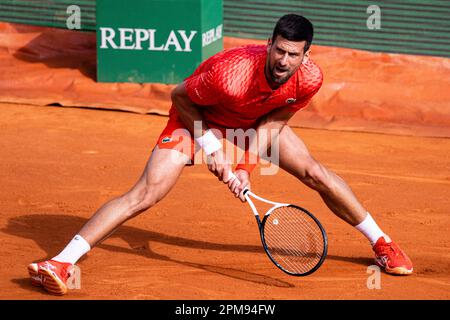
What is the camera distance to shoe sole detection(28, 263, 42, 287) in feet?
17.5

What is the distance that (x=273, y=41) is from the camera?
5203mm

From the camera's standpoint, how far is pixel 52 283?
17.1ft

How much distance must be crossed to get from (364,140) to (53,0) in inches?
195

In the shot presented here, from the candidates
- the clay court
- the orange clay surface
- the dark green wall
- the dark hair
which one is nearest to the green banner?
the clay court

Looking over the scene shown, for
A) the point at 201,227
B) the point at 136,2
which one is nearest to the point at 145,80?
the point at 136,2

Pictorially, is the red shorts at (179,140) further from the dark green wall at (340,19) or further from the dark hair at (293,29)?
the dark green wall at (340,19)

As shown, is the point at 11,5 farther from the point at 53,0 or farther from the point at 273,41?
the point at 273,41

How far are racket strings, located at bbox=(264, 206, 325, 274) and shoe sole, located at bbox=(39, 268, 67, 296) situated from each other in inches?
51.6

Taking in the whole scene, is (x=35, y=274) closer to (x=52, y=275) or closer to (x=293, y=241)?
(x=52, y=275)

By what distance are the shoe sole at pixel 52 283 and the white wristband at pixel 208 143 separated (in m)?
1.12

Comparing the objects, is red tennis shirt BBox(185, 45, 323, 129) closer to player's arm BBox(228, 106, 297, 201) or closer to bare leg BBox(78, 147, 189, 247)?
player's arm BBox(228, 106, 297, 201)

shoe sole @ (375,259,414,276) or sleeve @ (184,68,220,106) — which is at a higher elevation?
sleeve @ (184,68,220,106)

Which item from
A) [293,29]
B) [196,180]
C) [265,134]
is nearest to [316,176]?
[265,134]

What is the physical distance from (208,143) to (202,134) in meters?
0.08
